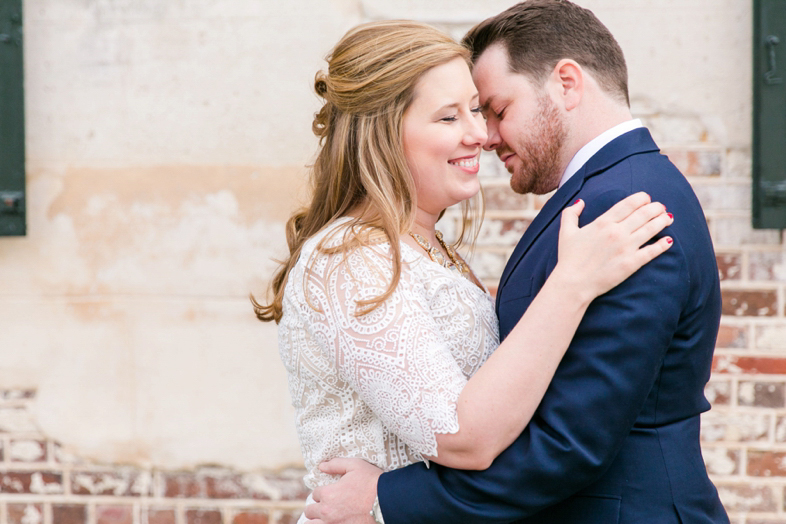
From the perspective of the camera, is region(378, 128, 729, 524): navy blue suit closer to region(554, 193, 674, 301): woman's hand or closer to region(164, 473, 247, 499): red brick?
region(554, 193, 674, 301): woman's hand

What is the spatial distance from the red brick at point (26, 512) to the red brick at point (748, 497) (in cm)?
264

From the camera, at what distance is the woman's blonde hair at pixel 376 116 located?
66.1 inches

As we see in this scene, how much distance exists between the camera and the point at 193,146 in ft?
9.34

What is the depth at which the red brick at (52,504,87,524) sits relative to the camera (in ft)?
9.54

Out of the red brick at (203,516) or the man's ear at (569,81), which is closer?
the man's ear at (569,81)

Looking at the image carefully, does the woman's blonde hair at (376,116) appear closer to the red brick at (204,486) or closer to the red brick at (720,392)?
the red brick at (204,486)

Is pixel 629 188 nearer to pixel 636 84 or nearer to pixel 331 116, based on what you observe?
pixel 331 116

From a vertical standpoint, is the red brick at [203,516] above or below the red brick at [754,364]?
below

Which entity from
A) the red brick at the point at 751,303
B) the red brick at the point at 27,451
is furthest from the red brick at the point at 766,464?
the red brick at the point at 27,451

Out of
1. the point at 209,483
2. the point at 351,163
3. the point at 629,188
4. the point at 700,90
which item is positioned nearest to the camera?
the point at 629,188

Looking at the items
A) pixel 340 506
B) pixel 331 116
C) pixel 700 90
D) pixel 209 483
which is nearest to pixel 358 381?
pixel 340 506

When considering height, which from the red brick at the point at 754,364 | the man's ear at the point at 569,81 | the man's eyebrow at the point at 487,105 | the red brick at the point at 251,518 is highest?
the man's ear at the point at 569,81

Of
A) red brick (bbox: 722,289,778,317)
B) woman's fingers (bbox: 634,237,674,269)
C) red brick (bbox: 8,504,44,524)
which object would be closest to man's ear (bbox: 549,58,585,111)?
woman's fingers (bbox: 634,237,674,269)

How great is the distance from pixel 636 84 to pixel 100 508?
2.67m
